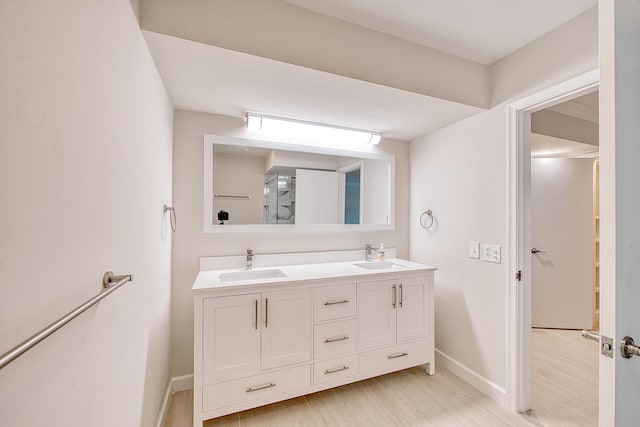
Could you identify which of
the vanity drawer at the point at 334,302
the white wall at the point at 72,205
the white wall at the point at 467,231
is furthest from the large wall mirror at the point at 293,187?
the white wall at the point at 72,205

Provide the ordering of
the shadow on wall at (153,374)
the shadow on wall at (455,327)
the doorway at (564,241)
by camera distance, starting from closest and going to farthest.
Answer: the shadow on wall at (153,374)
the shadow on wall at (455,327)
the doorway at (564,241)

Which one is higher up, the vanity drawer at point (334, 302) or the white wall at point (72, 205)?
the white wall at point (72, 205)

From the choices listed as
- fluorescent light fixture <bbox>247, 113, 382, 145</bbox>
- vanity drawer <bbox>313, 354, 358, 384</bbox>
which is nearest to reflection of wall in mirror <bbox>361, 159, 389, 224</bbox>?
fluorescent light fixture <bbox>247, 113, 382, 145</bbox>

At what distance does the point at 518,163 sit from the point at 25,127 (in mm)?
2225

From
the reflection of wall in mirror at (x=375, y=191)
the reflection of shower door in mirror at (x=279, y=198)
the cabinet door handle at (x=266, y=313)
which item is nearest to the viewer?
the cabinet door handle at (x=266, y=313)

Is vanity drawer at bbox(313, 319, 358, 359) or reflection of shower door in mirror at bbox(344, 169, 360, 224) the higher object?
reflection of shower door in mirror at bbox(344, 169, 360, 224)

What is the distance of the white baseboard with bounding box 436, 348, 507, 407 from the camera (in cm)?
186

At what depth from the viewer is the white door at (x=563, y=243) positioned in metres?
Result: 3.04

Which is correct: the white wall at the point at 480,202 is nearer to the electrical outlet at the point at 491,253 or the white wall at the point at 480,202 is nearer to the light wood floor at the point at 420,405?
the electrical outlet at the point at 491,253

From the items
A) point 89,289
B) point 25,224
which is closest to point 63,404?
point 89,289

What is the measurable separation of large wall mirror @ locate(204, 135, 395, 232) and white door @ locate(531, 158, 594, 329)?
6.16 ft

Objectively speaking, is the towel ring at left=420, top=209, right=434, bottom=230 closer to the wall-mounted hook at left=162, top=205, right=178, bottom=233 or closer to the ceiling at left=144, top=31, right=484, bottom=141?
the ceiling at left=144, top=31, right=484, bottom=141

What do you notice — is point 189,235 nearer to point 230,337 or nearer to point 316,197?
point 230,337

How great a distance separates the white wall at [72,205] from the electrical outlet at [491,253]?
2132 millimetres
